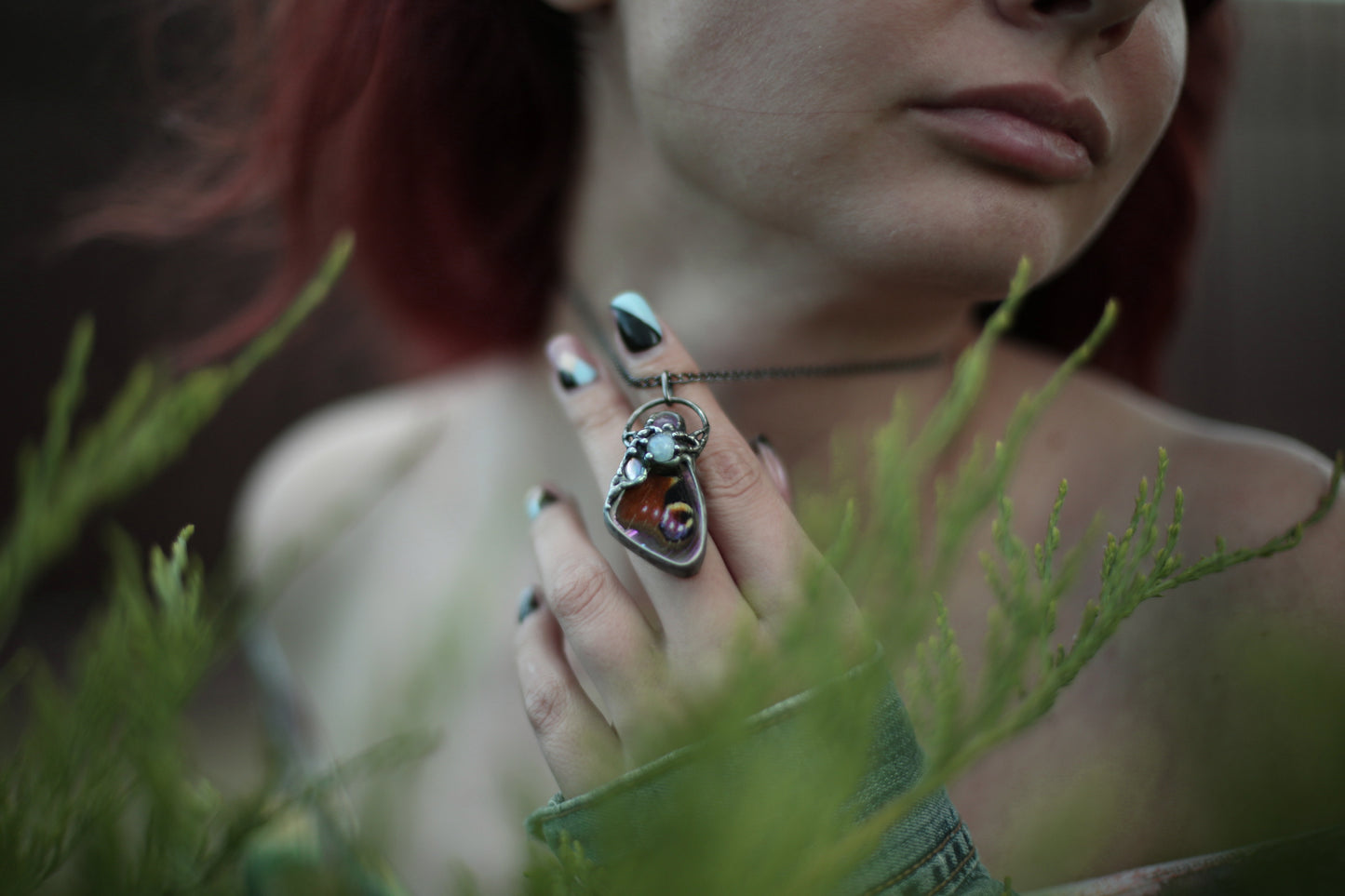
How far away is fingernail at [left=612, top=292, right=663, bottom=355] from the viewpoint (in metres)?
0.85

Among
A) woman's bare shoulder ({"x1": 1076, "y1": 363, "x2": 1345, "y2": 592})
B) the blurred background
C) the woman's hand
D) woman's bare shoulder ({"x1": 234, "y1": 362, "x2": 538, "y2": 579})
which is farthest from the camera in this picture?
the blurred background

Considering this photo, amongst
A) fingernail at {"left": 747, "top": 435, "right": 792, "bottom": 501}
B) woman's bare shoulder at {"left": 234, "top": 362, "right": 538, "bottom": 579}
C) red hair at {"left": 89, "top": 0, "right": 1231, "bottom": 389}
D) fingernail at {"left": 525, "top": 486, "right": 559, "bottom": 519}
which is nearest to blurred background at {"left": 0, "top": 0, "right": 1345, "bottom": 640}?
woman's bare shoulder at {"left": 234, "top": 362, "right": 538, "bottom": 579}

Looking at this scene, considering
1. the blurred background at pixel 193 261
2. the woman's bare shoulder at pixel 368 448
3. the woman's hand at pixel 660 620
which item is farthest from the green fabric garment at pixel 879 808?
the blurred background at pixel 193 261

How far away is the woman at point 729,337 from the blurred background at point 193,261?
3.43ft

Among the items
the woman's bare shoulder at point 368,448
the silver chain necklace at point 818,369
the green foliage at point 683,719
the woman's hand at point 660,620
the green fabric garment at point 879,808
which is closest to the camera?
the green foliage at point 683,719

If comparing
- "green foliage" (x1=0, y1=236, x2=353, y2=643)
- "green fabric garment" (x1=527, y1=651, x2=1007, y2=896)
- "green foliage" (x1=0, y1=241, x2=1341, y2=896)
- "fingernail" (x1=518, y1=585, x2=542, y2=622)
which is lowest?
"green fabric garment" (x1=527, y1=651, x2=1007, y2=896)

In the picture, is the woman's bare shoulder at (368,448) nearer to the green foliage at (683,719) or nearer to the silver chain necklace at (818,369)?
the silver chain necklace at (818,369)

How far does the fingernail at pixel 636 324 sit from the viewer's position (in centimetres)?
85

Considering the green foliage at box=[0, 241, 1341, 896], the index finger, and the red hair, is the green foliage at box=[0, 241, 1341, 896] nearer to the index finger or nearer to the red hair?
the index finger

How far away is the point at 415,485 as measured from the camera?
1358 mm

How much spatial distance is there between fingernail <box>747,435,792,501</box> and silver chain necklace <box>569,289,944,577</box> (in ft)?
0.21

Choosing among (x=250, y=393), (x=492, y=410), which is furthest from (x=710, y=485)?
(x=250, y=393)

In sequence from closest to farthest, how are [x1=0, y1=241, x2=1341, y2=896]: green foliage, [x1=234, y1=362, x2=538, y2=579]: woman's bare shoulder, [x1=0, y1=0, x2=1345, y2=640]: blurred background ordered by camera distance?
[x1=0, y1=241, x2=1341, y2=896]: green foliage → [x1=234, y1=362, x2=538, y2=579]: woman's bare shoulder → [x1=0, y1=0, x2=1345, y2=640]: blurred background

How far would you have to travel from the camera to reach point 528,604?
0.86 meters
